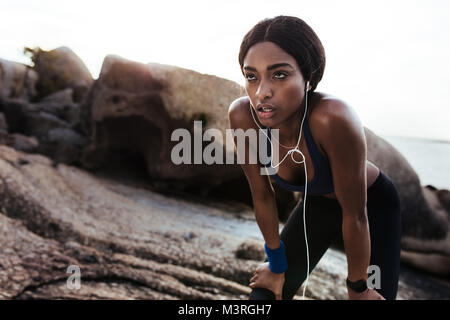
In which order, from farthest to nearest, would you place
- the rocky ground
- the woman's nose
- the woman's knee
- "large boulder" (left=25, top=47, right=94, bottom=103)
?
"large boulder" (left=25, top=47, right=94, bottom=103) < the rocky ground < the woman's knee < the woman's nose

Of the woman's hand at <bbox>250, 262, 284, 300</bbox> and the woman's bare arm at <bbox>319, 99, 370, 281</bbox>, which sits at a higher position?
the woman's bare arm at <bbox>319, 99, 370, 281</bbox>

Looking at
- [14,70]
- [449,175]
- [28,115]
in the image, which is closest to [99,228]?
[28,115]

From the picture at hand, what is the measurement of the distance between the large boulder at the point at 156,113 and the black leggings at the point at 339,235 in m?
2.30

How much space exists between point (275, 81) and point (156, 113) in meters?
3.54

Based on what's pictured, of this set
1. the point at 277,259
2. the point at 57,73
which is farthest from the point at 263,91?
the point at 57,73

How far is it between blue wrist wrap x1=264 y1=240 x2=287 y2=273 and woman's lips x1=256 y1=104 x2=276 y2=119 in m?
0.53

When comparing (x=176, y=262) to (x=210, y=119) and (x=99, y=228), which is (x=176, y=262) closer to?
(x=99, y=228)

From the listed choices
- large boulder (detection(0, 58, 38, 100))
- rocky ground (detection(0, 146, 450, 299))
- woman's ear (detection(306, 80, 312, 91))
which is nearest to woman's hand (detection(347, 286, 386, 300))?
woman's ear (detection(306, 80, 312, 91))

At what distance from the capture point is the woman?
91 centimetres

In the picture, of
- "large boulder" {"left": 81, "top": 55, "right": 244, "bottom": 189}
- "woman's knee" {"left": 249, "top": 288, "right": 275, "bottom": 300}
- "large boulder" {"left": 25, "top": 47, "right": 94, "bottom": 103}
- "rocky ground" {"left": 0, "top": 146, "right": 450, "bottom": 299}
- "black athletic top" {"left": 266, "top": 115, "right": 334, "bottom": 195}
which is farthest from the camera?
"large boulder" {"left": 25, "top": 47, "right": 94, "bottom": 103}

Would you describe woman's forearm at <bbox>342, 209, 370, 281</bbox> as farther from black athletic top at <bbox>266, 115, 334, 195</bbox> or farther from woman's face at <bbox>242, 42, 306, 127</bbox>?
woman's face at <bbox>242, 42, 306, 127</bbox>

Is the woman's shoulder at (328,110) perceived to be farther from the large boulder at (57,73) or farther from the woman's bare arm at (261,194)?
the large boulder at (57,73)

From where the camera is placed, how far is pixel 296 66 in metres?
0.91

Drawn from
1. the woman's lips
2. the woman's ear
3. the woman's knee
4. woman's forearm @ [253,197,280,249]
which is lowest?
the woman's knee
